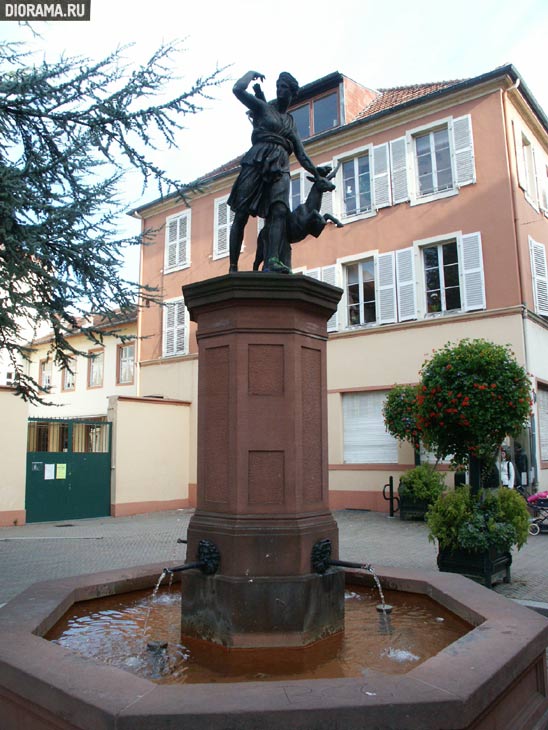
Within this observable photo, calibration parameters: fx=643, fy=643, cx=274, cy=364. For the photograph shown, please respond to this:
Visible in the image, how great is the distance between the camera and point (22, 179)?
683 centimetres

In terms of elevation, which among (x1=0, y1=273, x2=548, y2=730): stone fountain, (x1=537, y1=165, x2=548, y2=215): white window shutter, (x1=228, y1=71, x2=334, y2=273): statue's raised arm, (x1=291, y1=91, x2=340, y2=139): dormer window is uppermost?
(x1=291, y1=91, x2=340, y2=139): dormer window

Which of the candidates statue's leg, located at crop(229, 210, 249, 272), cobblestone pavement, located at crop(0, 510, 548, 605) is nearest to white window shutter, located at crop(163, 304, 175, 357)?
cobblestone pavement, located at crop(0, 510, 548, 605)

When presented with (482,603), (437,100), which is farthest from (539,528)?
(437,100)

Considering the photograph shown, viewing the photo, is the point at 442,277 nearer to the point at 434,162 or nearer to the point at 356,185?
the point at 434,162

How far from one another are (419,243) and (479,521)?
1175cm

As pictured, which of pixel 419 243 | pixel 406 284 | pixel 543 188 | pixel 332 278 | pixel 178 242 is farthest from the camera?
pixel 178 242

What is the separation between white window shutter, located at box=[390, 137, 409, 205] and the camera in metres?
18.1

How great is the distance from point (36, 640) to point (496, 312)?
47.4ft

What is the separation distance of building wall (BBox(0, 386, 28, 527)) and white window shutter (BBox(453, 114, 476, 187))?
12.7 metres

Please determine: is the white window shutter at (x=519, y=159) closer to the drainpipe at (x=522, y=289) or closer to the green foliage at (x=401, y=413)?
the drainpipe at (x=522, y=289)

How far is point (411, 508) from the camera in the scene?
605 inches

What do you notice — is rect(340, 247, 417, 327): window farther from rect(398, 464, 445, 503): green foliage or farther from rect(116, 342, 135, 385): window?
rect(116, 342, 135, 385): window

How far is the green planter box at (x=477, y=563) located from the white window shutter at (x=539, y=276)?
10729 millimetres

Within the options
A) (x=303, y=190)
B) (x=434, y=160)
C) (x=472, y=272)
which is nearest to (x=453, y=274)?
(x=472, y=272)
